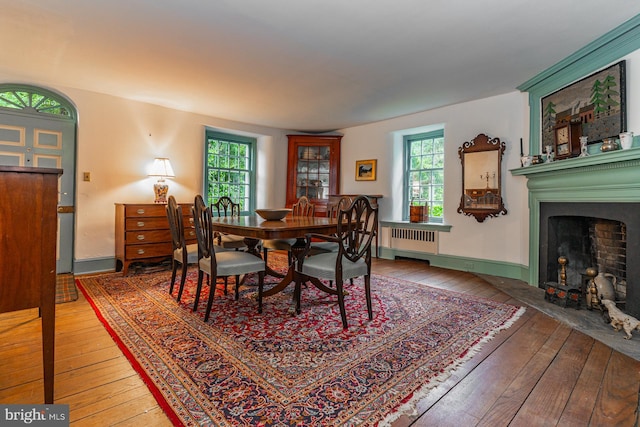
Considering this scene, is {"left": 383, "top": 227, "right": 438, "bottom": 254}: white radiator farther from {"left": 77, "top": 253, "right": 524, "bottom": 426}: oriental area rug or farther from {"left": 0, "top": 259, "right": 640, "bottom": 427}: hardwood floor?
{"left": 0, "top": 259, "right": 640, "bottom": 427}: hardwood floor

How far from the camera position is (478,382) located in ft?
5.20

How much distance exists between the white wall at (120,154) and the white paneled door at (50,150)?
158 mm

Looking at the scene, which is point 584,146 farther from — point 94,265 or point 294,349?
point 94,265

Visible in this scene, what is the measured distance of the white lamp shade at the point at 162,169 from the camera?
414 centimetres

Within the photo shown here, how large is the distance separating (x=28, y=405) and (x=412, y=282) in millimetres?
3237

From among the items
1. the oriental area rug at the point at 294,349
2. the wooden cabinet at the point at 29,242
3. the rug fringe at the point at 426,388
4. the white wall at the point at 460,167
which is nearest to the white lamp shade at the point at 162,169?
the oriental area rug at the point at 294,349

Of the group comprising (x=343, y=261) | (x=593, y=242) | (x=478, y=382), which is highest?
(x=593, y=242)

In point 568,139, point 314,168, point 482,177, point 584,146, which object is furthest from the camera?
point 314,168

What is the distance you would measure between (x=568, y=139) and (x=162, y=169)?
184 inches

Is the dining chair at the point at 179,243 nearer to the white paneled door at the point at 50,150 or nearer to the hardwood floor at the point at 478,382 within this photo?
the hardwood floor at the point at 478,382

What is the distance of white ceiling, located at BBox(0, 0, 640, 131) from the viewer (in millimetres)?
2158

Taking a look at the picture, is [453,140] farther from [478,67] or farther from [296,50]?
[296,50]

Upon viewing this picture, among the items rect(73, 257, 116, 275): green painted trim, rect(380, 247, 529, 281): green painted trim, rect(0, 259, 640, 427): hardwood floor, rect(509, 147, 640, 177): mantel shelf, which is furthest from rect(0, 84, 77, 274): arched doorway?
rect(509, 147, 640, 177): mantel shelf

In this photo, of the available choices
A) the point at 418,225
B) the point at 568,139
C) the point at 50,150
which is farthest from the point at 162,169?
the point at 568,139
